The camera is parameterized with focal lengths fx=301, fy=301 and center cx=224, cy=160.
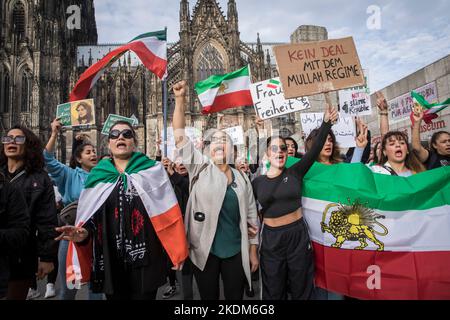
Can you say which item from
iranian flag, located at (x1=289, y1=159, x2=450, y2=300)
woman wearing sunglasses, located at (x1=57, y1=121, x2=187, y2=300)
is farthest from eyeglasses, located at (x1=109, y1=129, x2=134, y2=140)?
iranian flag, located at (x1=289, y1=159, x2=450, y2=300)

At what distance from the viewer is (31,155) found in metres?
2.81

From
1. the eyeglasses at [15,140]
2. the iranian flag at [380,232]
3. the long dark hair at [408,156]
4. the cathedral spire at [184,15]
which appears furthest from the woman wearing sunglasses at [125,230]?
the cathedral spire at [184,15]

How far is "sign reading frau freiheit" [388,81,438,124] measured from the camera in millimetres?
9810

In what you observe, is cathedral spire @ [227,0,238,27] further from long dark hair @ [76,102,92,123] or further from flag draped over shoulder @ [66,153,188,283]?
flag draped over shoulder @ [66,153,188,283]

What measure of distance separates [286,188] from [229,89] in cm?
405

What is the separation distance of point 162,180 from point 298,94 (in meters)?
2.12

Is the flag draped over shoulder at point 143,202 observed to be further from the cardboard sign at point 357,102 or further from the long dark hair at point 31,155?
the cardboard sign at point 357,102

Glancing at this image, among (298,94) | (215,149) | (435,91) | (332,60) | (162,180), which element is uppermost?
(435,91)

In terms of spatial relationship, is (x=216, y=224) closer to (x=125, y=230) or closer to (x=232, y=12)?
(x=125, y=230)

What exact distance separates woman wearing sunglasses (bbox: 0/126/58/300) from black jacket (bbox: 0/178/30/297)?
0.83 ft

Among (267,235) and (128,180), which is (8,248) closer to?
(128,180)

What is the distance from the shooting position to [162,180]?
2635 millimetres
